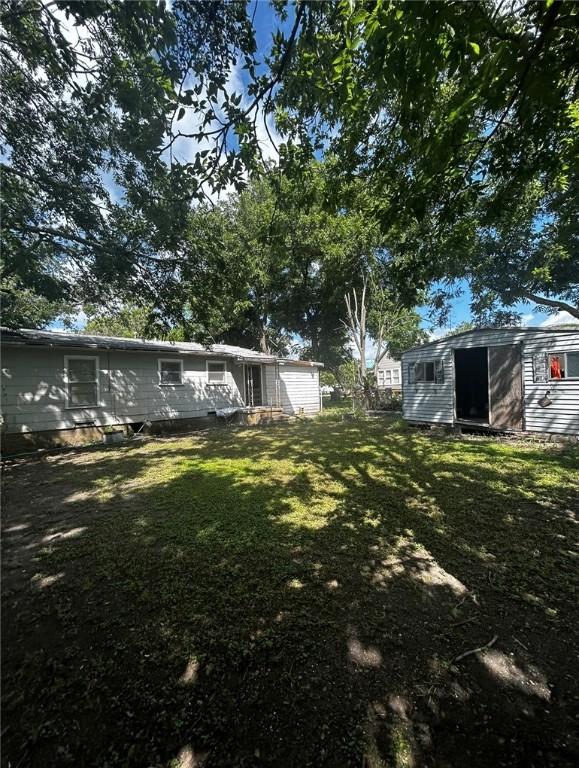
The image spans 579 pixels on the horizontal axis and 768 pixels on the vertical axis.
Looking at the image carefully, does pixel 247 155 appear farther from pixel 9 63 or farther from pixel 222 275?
pixel 9 63

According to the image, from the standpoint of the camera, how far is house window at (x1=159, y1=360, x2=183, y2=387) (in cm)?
1150

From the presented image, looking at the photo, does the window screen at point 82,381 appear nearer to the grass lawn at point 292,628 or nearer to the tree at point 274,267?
the tree at point 274,267

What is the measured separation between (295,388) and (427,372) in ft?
23.2

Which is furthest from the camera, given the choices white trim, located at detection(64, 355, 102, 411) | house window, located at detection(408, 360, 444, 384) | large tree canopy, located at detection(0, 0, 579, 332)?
house window, located at detection(408, 360, 444, 384)

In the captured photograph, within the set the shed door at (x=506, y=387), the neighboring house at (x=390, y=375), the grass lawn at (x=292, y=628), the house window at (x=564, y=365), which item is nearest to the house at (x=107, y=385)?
the grass lawn at (x=292, y=628)

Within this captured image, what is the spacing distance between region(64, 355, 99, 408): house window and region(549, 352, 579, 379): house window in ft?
41.5

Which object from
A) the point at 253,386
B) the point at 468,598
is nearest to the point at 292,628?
the point at 468,598

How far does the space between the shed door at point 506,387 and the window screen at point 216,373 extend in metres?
9.72

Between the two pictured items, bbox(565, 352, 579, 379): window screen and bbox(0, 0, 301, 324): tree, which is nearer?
bbox(0, 0, 301, 324): tree

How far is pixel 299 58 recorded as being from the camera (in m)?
2.88

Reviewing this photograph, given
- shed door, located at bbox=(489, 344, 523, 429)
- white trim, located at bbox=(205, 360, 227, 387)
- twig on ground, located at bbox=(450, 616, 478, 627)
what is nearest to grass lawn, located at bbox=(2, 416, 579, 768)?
twig on ground, located at bbox=(450, 616, 478, 627)

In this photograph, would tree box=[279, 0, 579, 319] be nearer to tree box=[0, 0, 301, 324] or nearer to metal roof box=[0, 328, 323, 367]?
tree box=[0, 0, 301, 324]

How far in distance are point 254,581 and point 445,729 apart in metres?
1.58

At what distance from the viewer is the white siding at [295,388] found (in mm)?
15555
